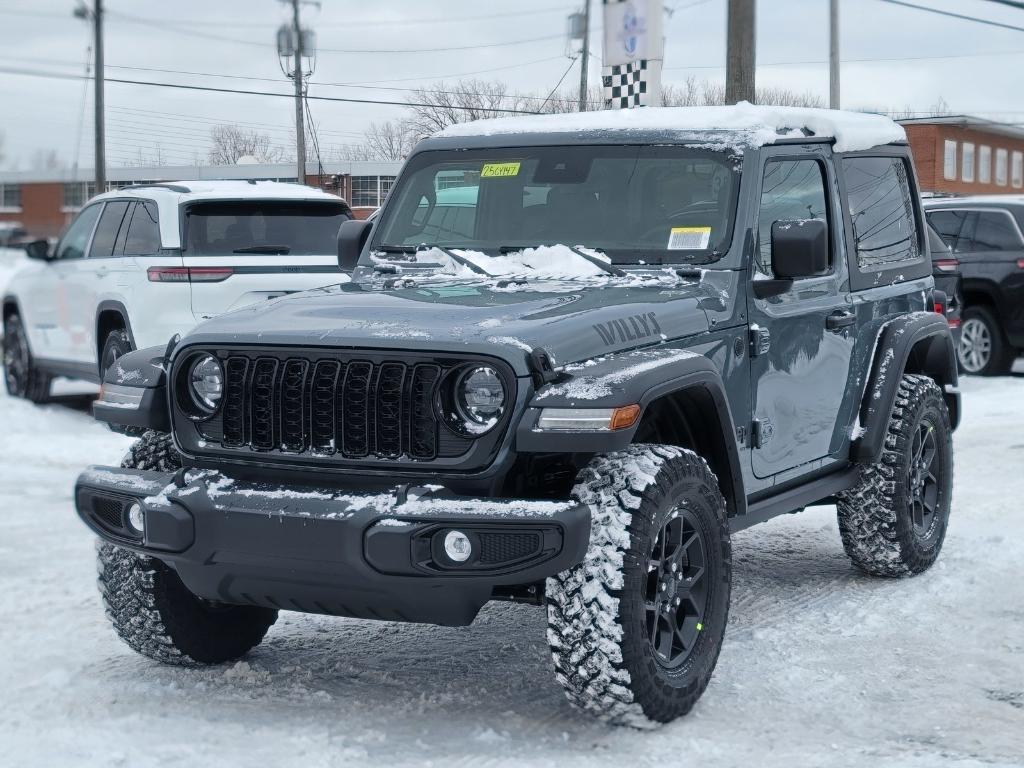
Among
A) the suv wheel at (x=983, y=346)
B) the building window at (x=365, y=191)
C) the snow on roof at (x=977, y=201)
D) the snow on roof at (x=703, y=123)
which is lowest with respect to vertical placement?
the suv wheel at (x=983, y=346)

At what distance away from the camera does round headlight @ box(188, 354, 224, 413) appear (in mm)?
4438

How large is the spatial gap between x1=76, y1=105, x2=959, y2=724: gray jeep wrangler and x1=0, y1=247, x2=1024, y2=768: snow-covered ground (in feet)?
0.71

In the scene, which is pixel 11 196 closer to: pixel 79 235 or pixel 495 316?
pixel 79 235

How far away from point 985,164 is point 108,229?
2190 inches

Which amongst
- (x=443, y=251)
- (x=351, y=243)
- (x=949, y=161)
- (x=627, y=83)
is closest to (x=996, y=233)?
(x=627, y=83)

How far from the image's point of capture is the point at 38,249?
12031 mm

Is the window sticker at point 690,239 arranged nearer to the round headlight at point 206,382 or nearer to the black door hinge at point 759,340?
the black door hinge at point 759,340

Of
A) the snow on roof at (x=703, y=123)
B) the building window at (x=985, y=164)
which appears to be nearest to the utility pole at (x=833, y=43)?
the snow on roof at (x=703, y=123)

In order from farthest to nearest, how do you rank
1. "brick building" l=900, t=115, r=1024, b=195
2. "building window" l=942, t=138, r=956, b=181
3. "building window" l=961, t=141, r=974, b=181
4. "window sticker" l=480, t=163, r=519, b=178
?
1. "building window" l=961, t=141, r=974, b=181
2. "building window" l=942, t=138, r=956, b=181
3. "brick building" l=900, t=115, r=1024, b=195
4. "window sticker" l=480, t=163, r=519, b=178

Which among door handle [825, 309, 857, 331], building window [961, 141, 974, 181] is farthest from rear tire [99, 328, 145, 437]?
building window [961, 141, 974, 181]

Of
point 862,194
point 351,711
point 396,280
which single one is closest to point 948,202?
point 862,194

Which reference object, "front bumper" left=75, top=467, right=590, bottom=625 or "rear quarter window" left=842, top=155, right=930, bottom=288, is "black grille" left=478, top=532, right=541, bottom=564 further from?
"rear quarter window" left=842, top=155, right=930, bottom=288

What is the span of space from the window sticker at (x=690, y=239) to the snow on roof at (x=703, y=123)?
411 millimetres

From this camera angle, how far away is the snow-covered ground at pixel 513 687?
4152 mm
